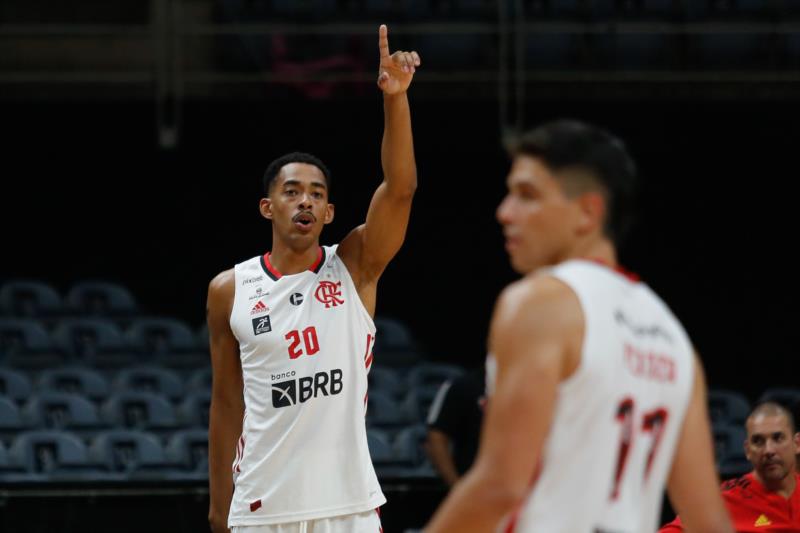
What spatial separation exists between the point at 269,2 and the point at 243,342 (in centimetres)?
968

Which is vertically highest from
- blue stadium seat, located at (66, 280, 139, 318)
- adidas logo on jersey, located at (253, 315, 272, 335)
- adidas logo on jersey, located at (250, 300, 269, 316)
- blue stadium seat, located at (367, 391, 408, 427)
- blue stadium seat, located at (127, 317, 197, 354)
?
adidas logo on jersey, located at (250, 300, 269, 316)

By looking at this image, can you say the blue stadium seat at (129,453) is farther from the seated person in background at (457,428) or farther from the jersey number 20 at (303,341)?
the jersey number 20 at (303,341)

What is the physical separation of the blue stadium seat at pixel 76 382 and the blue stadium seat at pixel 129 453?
4.44ft

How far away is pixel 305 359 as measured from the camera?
470cm

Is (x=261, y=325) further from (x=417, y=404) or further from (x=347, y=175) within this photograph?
(x=347, y=175)

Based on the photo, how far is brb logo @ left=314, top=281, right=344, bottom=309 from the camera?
15.8ft

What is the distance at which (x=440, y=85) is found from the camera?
14141 millimetres

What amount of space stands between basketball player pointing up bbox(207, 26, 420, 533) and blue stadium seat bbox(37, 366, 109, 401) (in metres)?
6.72

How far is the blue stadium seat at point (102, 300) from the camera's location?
536 inches

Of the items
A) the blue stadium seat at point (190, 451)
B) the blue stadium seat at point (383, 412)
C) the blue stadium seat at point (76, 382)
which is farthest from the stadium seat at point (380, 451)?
the blue stadium seat at point (76, 382)

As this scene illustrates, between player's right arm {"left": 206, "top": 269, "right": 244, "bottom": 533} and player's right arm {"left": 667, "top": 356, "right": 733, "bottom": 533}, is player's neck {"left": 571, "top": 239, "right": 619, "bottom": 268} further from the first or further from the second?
player's right arm {"left": 206, "top": 269, "right": 244, "bottom": 533}

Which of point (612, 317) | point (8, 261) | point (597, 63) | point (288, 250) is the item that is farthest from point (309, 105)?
point (612, 317)

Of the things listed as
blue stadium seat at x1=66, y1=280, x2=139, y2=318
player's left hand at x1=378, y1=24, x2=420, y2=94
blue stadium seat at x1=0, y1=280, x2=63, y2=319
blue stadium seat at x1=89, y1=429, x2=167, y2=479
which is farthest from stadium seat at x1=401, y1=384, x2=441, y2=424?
player's left hand at x1=378, y1=24, x2=420, y2=94

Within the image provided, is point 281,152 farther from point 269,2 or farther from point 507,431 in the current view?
point 507,431
